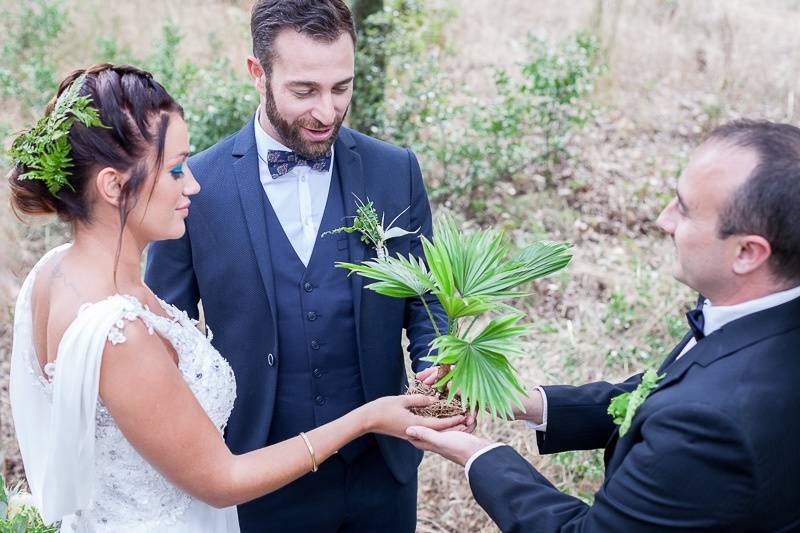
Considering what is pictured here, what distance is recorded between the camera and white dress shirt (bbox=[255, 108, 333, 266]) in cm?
318

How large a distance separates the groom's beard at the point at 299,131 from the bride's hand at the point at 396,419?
988 mm

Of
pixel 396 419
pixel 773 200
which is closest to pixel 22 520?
pixel 396 419

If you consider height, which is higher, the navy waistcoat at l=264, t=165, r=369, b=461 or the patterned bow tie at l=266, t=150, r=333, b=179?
the patterned bow tie at l=266, t=150, r=333, b=179

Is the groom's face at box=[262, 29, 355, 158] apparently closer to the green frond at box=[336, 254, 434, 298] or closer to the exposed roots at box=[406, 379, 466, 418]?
the green frond at box=[336, 254, 434, 298]

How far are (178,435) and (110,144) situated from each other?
87 cm

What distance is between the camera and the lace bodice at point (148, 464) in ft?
8.36

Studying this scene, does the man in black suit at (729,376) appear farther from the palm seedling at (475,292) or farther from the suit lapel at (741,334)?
the palm seedling at (475,292)

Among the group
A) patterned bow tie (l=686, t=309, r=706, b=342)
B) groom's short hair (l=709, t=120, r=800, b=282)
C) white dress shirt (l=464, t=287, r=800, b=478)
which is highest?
groom's short hair (l=709, t=120, r=800, b=282)

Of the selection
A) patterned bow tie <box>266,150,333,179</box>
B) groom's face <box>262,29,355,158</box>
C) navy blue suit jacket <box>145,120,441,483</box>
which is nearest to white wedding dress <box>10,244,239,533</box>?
navy blue suit jacket <box>145,120,441,483</box>

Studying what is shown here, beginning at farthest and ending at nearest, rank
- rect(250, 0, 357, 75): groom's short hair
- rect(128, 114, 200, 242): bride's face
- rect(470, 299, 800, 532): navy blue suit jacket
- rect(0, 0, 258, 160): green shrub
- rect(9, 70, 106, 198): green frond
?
rect(0, 0, 258, 160): green shrub
rect(250, 0, 357, 75): groom's short hair
rect(128, 114, 200, 242): bride's face
rect(9, 70, 106, 198): green frond
rect(470, 299, 800, 532): navy blue suit jacket

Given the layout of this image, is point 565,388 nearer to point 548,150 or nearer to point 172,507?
point 172,507

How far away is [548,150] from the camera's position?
7.68 m

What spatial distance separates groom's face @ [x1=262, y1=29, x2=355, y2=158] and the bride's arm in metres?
0.99

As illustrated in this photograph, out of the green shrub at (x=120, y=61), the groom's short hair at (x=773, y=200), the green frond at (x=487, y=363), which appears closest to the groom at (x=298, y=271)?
the green frond at (x=487, y=363)
